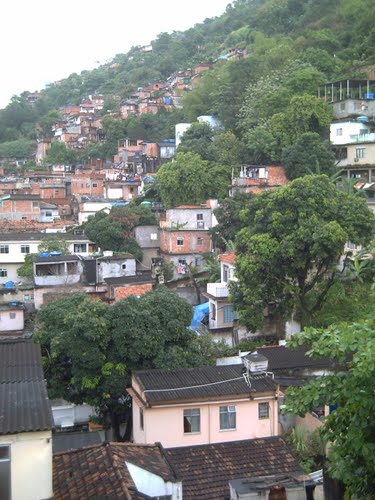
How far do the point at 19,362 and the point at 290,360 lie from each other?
32.6 feet

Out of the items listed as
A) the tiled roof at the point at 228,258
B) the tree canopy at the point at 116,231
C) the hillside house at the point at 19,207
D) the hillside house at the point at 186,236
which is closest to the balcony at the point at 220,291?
the tiled roof at the point at 228,258

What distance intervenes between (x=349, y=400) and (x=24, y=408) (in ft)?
11.2

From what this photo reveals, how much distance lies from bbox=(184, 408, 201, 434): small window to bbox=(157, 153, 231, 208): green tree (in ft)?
69.6

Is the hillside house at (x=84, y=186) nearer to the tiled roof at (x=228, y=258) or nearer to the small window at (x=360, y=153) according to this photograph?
the small window at (x=360, y=153)

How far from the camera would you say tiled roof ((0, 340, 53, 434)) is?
6.32 meters

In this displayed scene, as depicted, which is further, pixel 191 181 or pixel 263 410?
pixel 191 181

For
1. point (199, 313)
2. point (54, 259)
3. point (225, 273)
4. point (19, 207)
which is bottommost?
point (199, 313)

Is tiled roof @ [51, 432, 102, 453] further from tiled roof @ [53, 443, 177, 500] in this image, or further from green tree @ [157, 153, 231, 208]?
green tree @ [157, 153, 231, 208]

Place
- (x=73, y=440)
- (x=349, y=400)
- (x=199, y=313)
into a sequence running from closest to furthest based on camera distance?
(x=349, y=400) < (x=73, y=440) < (x=199, y=313)

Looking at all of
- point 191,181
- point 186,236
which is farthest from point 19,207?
point 186,236

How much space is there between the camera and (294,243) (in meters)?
→ 18.7

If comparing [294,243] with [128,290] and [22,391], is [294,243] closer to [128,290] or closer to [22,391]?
[128,290]

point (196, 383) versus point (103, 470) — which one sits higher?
point (103, 470)

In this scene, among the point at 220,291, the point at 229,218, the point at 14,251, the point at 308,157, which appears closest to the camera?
the point at 220,291
